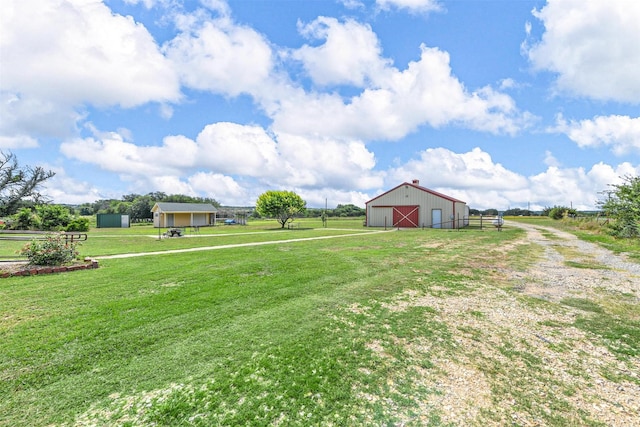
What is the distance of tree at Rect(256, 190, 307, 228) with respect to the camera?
3425cm

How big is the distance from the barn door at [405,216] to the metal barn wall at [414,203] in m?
0.38

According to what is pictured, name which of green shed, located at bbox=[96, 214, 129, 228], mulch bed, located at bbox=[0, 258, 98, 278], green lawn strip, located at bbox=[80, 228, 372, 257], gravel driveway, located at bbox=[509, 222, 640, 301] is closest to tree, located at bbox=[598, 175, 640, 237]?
gravel driveway, located at bbox=[509, 222, 640, 301]

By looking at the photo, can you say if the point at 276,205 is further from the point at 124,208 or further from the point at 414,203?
the point at 124,208

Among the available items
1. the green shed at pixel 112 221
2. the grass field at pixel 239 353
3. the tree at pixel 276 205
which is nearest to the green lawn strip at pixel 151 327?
the grass field at pixel 239 353

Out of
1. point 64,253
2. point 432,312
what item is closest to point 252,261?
point 64,253

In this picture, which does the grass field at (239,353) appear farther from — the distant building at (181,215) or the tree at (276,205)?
the distant building at (181,215)

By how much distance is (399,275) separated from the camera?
324 inches

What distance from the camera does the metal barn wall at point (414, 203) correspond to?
99.9ft

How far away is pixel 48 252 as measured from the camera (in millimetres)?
8453

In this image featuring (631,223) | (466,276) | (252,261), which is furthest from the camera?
(631,223)

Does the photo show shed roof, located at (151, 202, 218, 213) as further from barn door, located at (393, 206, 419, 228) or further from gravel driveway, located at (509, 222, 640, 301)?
gravel driveway, located at (509, 222, 640, 301)

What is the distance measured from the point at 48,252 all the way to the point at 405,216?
29.7 m

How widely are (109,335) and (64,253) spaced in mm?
6352

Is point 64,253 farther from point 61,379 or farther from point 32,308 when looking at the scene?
point 61,379
